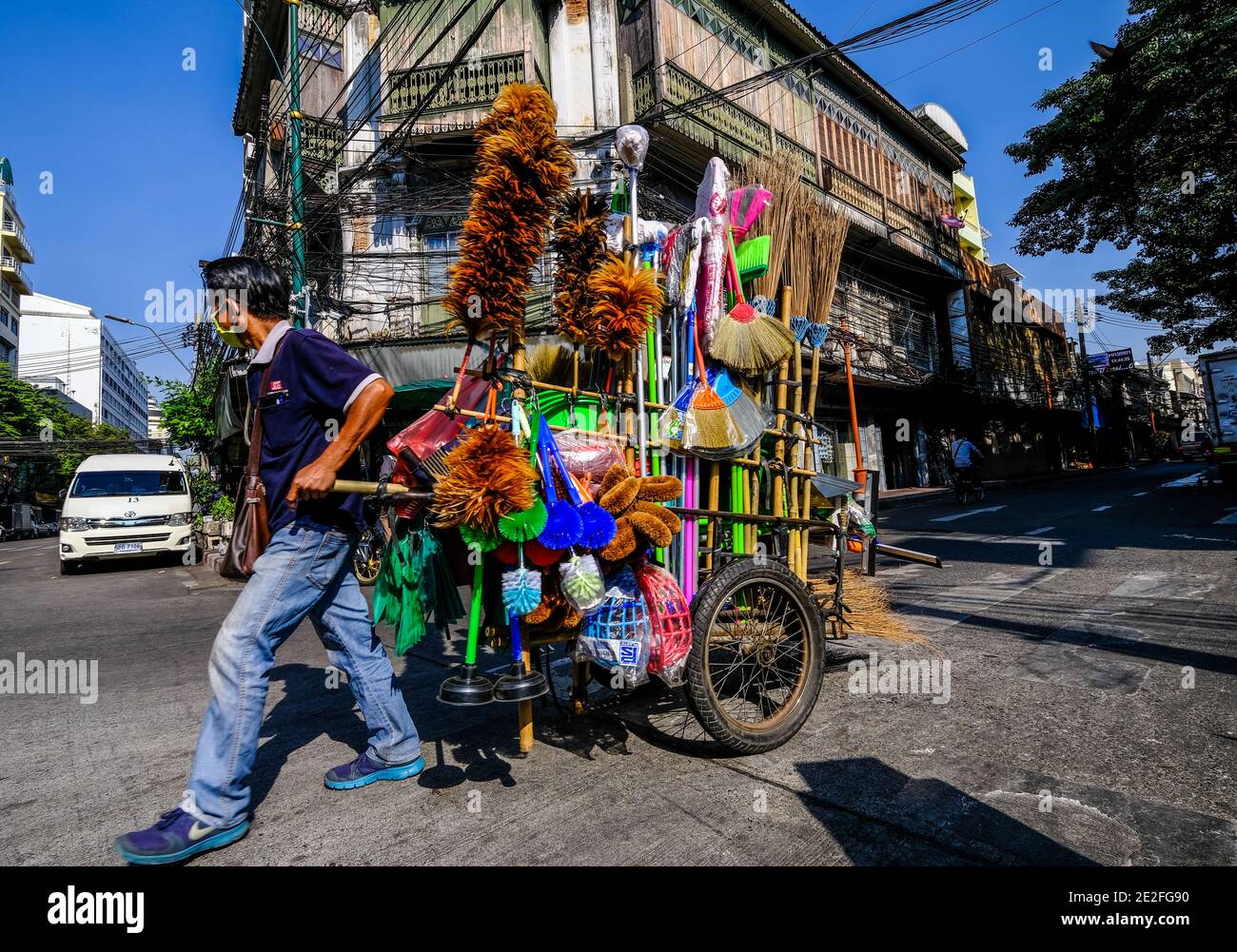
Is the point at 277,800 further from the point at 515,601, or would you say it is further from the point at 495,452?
the point at 495,452

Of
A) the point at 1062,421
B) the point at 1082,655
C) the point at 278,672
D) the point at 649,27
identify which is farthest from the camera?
the point at 1062,421

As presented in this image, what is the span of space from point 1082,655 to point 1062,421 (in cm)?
3582

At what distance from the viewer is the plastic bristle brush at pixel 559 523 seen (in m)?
2.00

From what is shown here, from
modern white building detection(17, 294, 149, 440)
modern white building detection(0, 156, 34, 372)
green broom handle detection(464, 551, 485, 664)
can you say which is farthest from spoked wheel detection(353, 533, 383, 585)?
modern white building detection(17, 294, 149, 440)

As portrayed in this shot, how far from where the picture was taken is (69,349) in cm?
5631

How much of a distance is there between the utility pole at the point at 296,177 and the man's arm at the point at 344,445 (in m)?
7.39

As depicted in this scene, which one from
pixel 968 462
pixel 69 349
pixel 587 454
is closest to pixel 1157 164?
pixel 968 462

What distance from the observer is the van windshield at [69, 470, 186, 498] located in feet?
36.3

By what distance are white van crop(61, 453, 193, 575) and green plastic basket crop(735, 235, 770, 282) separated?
39.1ft

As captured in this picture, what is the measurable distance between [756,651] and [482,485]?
1.36 m

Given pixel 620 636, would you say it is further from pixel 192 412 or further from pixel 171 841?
pixel 192 412

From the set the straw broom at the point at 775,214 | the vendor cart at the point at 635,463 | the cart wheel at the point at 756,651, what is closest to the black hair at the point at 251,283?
A: the vendor cart at the point at 635,463
